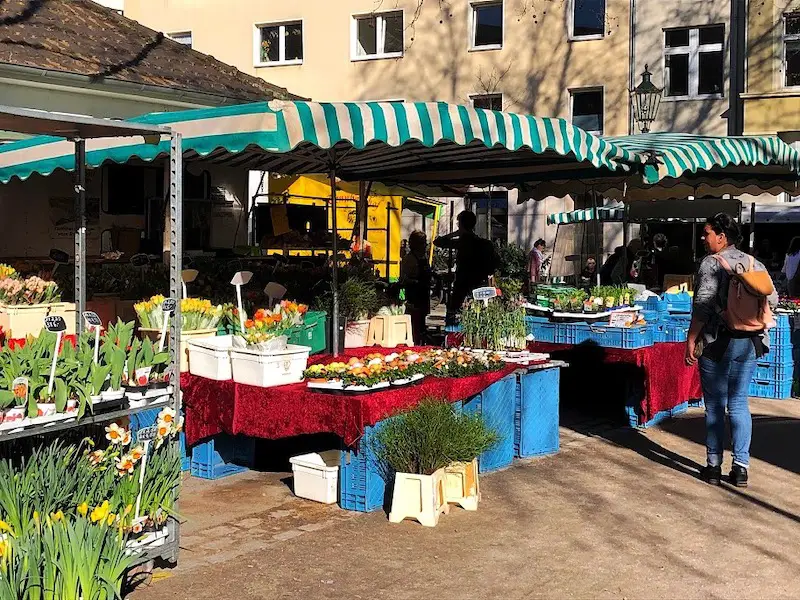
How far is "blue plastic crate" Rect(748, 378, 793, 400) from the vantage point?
10242 mm

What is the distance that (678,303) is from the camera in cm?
1002

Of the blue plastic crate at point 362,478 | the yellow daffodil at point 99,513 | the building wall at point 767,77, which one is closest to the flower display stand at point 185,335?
the blue plastic crate at point 362,478

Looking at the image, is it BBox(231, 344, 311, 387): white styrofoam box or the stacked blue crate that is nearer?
BBox(231, 344, 311, 387): white styrofoam box

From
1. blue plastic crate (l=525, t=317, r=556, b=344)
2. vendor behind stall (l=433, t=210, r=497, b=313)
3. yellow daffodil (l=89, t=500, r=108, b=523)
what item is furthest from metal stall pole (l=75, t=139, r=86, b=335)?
vendor behind stall (l=433, t=210, r=497, b=313)

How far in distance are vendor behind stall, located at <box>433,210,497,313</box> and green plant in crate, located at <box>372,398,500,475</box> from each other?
488 centimetres

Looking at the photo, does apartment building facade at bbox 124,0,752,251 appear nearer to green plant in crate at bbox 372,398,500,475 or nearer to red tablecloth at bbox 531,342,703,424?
red tablecloth at bbox 531,342,703,424

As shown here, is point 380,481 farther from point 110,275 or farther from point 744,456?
point 110,275

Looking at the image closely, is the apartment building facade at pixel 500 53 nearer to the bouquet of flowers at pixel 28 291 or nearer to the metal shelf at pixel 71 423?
the bouquet of flowers at pixel 28 291

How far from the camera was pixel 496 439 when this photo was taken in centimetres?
611

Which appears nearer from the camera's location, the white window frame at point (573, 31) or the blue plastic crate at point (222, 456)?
the blue plastic crate at point (222, 456)

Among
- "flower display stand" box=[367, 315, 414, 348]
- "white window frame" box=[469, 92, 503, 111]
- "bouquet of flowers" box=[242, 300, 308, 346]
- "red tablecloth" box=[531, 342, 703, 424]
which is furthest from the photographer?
"white window frame" box=[469, 92, 503, 111]

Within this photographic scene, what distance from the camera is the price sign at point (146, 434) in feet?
15.2

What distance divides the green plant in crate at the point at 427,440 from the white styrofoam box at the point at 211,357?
115 cm

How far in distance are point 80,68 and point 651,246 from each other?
10820 mm
